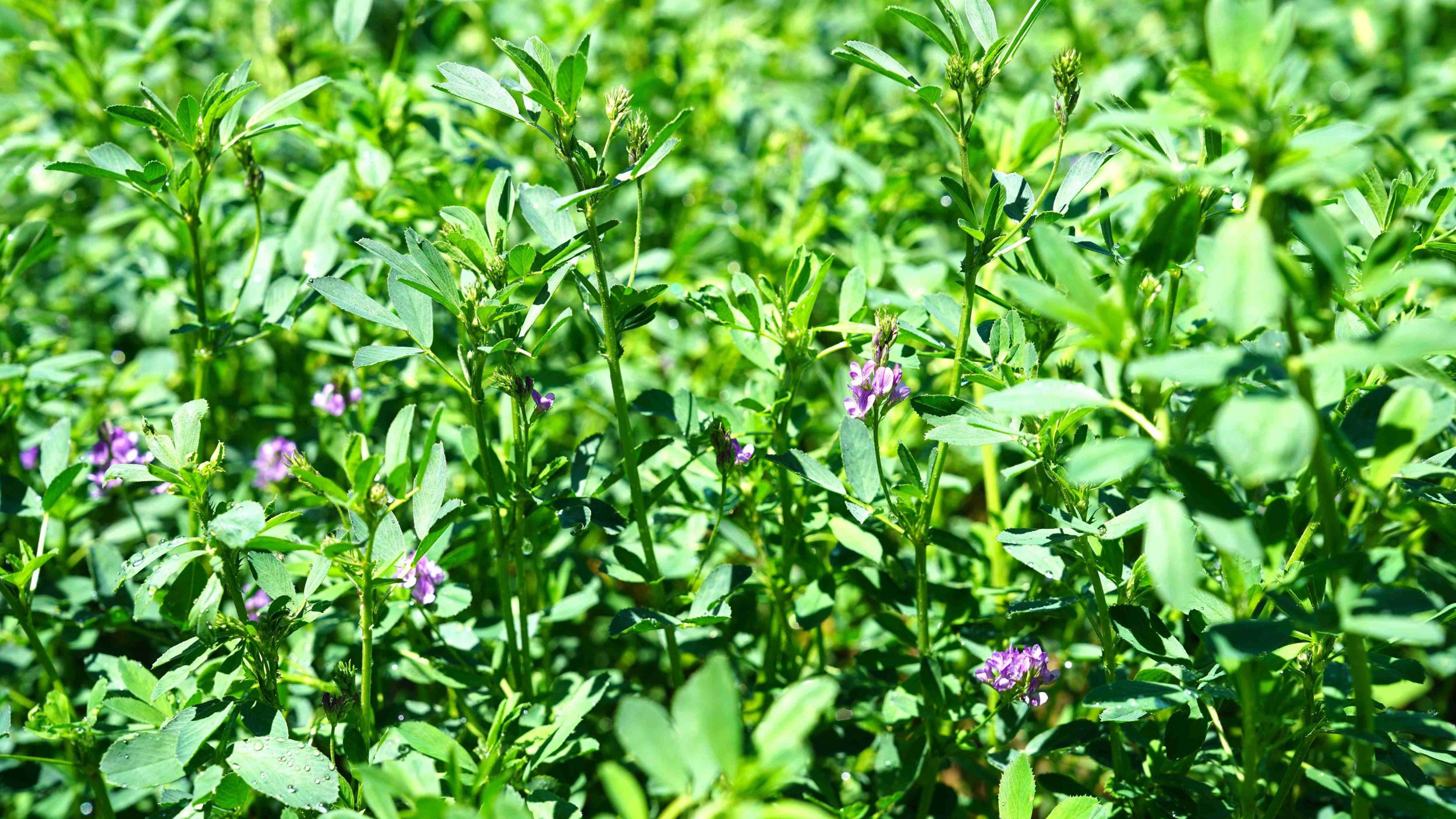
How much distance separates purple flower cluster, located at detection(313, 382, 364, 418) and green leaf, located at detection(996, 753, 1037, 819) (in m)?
1.21

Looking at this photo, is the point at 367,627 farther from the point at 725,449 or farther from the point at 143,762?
the point at 725,449

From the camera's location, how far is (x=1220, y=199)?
4.26 ft

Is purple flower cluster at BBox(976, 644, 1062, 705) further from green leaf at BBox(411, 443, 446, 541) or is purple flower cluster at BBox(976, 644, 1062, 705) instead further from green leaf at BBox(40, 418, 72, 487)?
green leaf at BBox(40, 418, 72, 487)

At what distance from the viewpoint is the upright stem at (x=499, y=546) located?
4.18 ft

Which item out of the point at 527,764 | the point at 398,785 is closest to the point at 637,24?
the point at 527,764

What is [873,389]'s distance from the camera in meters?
1.37

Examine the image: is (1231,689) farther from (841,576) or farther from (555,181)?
(555,181)

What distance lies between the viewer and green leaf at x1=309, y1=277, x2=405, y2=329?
1229 millimetres

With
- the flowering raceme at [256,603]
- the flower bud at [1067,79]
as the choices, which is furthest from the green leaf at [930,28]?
the flowering raceme at [256,603]

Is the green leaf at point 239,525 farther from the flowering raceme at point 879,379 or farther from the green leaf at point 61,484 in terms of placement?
the flowering raceme at point 879,379

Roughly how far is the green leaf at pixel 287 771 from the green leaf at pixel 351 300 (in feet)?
1.67

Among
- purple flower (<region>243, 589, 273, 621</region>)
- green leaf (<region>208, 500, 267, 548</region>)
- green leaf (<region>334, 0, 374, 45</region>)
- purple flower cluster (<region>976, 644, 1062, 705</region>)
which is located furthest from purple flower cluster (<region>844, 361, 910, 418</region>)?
green leaf (<region>334, 0, 374, 45</region>)

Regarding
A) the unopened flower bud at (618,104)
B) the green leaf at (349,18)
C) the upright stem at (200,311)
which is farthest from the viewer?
A: the green leaf at (349,18)

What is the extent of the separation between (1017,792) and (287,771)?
0.83 metres
